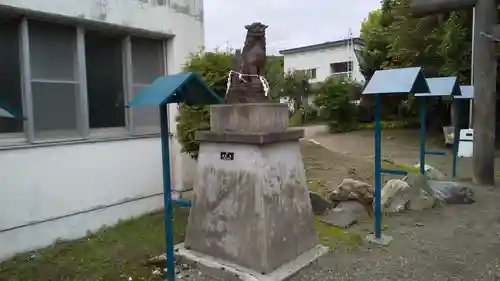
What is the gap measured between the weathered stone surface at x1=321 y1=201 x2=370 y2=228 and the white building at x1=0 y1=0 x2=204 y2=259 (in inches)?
98.7

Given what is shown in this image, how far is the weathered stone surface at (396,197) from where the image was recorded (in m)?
5.94

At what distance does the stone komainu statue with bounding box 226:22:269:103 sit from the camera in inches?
158

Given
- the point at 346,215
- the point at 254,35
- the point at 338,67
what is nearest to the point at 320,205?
the point at 346,215

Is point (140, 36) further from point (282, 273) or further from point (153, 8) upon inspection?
point (282, 273)

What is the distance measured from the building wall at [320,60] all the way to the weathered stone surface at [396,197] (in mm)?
20518

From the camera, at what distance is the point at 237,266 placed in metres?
3.82

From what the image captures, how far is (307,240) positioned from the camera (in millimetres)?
4230

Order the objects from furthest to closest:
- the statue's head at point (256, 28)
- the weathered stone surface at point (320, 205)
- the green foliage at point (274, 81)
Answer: the weathered stone surface at point (320, 205) → the green foliage at point (274, 81) → the statue's head at point (256, 28)

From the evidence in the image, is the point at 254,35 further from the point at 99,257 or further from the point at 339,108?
the point at 339,108

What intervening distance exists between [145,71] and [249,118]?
2.92 m

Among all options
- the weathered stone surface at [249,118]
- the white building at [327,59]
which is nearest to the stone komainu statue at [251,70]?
the weathered stone surface at [249,118]

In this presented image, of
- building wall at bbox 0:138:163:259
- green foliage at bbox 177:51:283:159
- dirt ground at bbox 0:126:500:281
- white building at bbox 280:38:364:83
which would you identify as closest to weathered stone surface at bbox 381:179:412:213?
dirt ground at bbox 0:126:500:281

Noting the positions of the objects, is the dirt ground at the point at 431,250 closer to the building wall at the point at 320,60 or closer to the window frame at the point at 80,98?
the window frame at the point at 80,98

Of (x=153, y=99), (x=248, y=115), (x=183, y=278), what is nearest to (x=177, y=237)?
(x=183, y=278)
